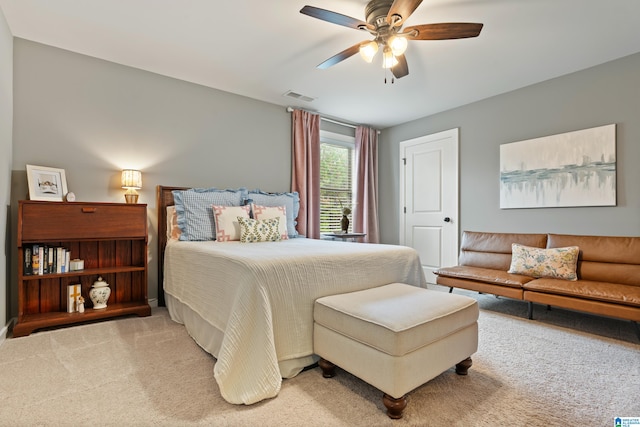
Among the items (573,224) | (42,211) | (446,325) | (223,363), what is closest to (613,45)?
(573,224)

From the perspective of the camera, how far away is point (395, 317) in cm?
155

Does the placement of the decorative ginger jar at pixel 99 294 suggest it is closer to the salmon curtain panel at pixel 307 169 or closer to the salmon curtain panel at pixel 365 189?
the salmon curtain panel at pixel 307 169

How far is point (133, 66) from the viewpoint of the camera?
3.24 meters

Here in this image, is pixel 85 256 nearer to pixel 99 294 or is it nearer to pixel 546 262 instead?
pixel 99 294

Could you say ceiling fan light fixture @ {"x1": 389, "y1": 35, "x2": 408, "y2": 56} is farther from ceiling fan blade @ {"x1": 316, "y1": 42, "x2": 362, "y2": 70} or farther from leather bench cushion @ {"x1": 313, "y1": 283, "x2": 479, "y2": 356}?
leather bench cushion @ {"x1": 313, "y1": 283, "x2": 479, "y2": 356}

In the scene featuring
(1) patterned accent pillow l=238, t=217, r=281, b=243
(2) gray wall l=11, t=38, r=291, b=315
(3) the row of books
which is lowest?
(3) the row of books

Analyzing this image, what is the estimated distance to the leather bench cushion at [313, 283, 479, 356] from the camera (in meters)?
1.48

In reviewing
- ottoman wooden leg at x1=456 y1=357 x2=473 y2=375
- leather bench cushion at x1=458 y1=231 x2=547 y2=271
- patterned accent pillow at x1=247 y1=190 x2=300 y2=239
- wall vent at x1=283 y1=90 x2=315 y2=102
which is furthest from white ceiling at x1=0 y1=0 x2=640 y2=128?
ottoman wooden leg at x1=456 y1=357 x2=473 y2=375

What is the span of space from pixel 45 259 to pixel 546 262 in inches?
176

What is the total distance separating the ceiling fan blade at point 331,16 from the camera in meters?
1.92

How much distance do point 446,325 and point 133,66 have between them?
3.67 meters

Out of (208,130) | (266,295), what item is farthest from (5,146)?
(266,295)

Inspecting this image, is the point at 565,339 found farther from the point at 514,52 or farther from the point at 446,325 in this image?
the point at 514,52

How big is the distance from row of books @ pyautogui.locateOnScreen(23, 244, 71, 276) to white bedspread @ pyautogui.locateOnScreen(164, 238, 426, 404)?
114 cm
